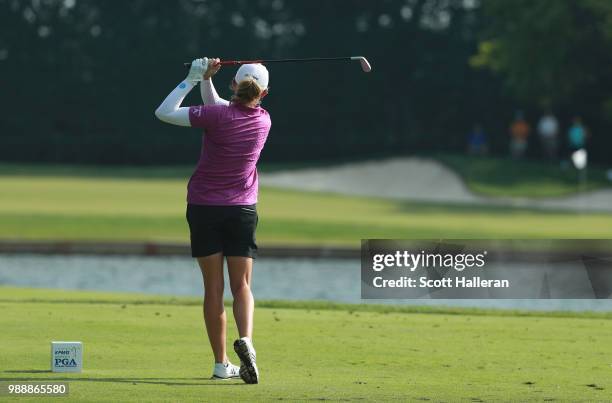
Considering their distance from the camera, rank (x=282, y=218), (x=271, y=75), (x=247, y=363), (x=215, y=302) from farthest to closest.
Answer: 1. (x=271, y=75)
2. (x=282, y=218)
3. (x=215, y=302)
4. (x=247, y=363)

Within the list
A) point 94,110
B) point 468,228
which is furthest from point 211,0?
point 468,228

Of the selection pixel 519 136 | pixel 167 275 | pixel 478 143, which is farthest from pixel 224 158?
pixel 478 143

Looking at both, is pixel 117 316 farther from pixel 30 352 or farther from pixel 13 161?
pixel 13 161

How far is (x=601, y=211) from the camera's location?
140ft

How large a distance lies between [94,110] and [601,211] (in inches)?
1199

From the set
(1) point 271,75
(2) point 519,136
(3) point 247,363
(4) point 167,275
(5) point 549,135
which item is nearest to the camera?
(3) point 247,363

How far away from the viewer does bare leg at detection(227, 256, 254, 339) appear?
9203 millimetres

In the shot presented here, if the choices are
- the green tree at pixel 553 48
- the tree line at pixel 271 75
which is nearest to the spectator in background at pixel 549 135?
the green tree at pixel 553 48

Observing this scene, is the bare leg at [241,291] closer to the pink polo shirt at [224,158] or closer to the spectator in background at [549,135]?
the pink polo shirt at [224,158]

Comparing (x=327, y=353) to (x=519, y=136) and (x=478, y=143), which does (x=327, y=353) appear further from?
(x=478, y=143)

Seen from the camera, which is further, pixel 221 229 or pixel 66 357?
pixel 221 229

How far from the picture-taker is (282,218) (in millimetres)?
35656

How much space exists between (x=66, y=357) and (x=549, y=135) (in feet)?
155

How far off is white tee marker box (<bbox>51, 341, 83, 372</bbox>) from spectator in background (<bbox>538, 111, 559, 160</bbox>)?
152 ft
